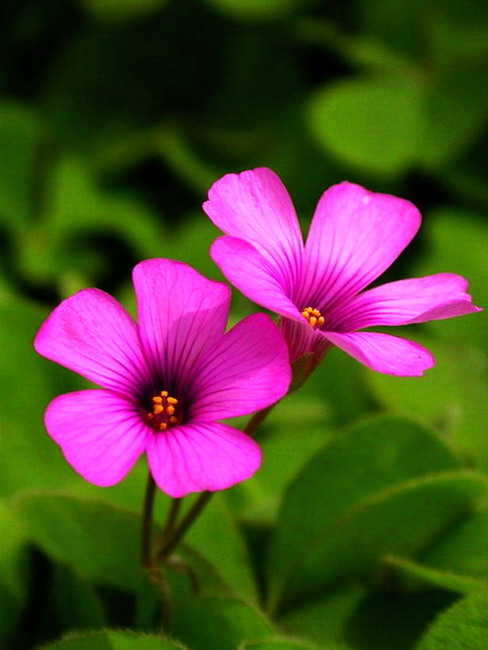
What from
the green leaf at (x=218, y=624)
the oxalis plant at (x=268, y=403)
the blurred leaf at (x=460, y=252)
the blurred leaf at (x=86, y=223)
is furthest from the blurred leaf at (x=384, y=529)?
the blurred leaf at (x=86, y=223)

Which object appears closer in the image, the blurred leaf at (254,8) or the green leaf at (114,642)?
the green leaf at (114,642)

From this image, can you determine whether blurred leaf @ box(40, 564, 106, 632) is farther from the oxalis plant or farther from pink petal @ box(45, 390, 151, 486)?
pink petal @ box(45, 390, 151, 486)

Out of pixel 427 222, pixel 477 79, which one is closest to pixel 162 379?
pixel 427 222

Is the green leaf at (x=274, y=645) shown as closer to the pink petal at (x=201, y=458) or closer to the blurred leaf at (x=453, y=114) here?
the pink petal at (x=201, y=458)

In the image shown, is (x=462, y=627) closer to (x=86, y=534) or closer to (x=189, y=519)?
(x=189, y=519)

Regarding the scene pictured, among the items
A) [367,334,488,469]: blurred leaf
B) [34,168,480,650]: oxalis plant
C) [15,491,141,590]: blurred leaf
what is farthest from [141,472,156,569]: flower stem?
[367,334,488,469]: blurred leaf

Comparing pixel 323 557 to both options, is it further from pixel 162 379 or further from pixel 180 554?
pixel 162 379
